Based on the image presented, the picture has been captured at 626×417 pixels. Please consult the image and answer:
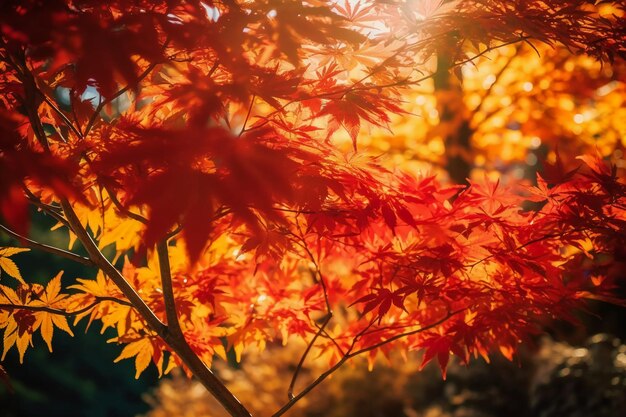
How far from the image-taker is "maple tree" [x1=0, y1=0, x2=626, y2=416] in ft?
3.13

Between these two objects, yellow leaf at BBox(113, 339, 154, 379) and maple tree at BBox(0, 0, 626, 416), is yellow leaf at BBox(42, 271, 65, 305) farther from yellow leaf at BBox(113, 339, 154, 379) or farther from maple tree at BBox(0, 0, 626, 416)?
yellow leaf at BBox(113, 339, 154, 379)

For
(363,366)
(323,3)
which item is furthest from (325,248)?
(363,366)

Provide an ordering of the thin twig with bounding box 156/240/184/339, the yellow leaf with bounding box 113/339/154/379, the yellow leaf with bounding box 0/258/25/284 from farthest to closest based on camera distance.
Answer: the yellow leaf with bounding box 113/339/154/379
the thin twig with bounding box 156/240/184/339
the yellow leaf with bounding box 0/258/25/284

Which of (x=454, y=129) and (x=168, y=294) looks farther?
(x=454, y=129)

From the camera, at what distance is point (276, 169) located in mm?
847

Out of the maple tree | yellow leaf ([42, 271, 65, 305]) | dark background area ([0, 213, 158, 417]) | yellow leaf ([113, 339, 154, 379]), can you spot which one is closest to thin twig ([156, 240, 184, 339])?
the maple tree

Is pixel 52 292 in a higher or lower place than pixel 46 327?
higher

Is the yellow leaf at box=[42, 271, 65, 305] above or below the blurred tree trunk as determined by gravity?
below

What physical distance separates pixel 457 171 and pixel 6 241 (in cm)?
692

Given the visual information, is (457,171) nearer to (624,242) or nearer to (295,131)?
(624,242)

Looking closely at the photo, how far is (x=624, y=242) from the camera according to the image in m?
1.47

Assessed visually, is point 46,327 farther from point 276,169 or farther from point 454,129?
point 454,129

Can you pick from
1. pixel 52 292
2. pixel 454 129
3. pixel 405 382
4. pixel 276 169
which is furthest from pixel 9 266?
pixel 405 382

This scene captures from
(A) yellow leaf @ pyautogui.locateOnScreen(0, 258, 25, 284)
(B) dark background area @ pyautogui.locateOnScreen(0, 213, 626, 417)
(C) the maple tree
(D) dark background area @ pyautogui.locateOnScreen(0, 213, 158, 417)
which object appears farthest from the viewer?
(D) dark background area @ pyautogui.locateOnScreen(0, 213, 158, 417)
